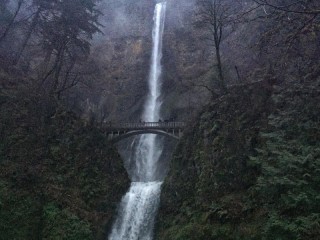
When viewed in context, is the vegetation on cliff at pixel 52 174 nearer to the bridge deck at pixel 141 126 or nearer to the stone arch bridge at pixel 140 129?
the stone arch bridge at pixel 140 129

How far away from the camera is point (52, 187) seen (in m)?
19.9

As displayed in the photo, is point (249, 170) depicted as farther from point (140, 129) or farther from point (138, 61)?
point (138, 61)

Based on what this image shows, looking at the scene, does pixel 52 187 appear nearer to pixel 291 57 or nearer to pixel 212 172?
pixel 212 172

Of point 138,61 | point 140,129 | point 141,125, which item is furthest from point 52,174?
point 138,61

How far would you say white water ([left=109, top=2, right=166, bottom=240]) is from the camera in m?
21.5

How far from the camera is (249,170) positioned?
15.8 metres

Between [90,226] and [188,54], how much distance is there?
31.8m

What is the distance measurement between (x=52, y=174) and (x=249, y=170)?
11.4 m

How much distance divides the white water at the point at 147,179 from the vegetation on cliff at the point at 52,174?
35.6 inches

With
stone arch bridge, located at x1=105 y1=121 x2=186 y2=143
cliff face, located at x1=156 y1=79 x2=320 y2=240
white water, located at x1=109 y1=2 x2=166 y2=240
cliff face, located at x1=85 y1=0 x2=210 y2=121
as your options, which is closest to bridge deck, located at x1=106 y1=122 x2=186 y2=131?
stone arch bridge, located at x1=105 y1=121 x2=186 y2=143

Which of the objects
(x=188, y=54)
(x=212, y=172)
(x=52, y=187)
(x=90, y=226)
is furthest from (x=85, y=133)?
(x=188, y=54)

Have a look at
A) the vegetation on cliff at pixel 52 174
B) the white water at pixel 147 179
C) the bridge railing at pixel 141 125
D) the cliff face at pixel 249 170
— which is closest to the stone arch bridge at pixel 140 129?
the bridge railing at pixel 141 125

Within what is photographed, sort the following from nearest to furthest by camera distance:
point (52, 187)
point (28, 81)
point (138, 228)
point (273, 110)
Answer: point (273, 110) → point (52, 187) → point (138, 228) → point (28, 81)

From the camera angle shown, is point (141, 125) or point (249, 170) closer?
point (249, 170)
